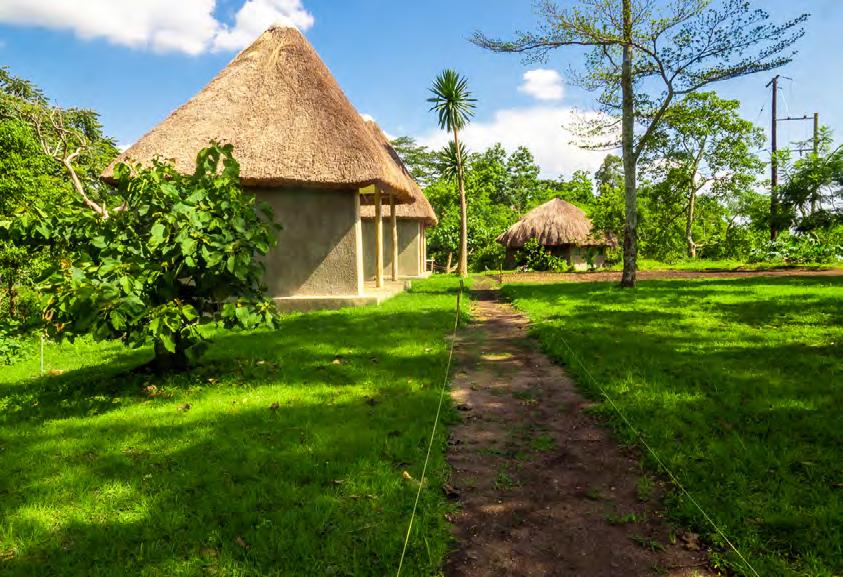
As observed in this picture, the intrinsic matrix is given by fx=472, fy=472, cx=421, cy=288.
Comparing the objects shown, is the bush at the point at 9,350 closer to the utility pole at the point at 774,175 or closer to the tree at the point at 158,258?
the tree at the point at 158,258

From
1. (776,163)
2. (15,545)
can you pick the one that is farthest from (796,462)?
(776,163)

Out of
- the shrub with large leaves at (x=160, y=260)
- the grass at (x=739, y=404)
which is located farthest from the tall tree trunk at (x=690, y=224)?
the shrub with large leaves at (x=160, y=260)

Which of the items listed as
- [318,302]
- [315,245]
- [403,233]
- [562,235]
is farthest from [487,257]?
[318,302]

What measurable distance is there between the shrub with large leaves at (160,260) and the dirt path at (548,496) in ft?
9.30

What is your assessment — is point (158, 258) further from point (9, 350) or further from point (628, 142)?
point (628, 142)

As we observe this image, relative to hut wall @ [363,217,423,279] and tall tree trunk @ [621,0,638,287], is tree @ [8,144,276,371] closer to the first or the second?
tall tree trunk @ [621,0,638,287]

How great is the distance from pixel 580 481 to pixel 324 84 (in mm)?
11322

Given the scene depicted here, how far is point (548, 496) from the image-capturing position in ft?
10.3

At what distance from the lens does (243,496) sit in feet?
10.2

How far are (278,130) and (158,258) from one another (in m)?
6.63

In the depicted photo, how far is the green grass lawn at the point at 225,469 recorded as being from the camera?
256 centimetres

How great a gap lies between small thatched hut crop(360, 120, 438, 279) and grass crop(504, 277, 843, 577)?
455 inches

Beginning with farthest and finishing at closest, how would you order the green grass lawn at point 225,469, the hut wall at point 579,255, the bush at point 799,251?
the hut wall at point 579,255, the bush at point 799,251, the green grass lawn at point 225,469

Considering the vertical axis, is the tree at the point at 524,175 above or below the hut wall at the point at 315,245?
above
